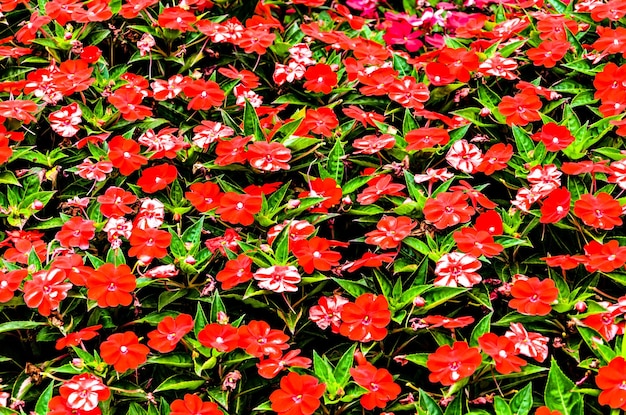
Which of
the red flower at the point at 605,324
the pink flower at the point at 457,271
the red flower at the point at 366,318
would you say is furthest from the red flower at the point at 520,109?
the red flower at the point at 366,318

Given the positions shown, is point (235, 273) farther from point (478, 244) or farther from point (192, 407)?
point (478, 244)

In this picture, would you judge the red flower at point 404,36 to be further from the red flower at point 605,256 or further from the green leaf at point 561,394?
the green leaf at point 561,394

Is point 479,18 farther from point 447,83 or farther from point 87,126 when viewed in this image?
point 87,126

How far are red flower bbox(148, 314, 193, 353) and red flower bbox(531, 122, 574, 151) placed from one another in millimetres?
1255

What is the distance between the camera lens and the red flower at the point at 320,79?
2.85m

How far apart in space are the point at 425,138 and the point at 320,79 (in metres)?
0.49

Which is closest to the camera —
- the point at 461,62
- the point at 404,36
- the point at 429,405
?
the point at 429,405

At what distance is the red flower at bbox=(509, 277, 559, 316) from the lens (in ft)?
7.04

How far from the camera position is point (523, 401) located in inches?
80.5

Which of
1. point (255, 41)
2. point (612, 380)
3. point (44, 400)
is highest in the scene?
point (255, 41)

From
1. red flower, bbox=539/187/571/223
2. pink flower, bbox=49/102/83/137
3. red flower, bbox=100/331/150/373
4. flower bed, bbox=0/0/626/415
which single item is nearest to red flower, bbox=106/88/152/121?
flower bed, bbox=0/0/626/415

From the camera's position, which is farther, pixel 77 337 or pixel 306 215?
pixel 306 215

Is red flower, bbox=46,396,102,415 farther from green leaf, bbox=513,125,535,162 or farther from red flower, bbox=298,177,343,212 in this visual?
green leaf, bbox=513,125,535,162

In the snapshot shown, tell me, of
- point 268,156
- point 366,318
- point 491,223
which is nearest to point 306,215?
point 268,156
